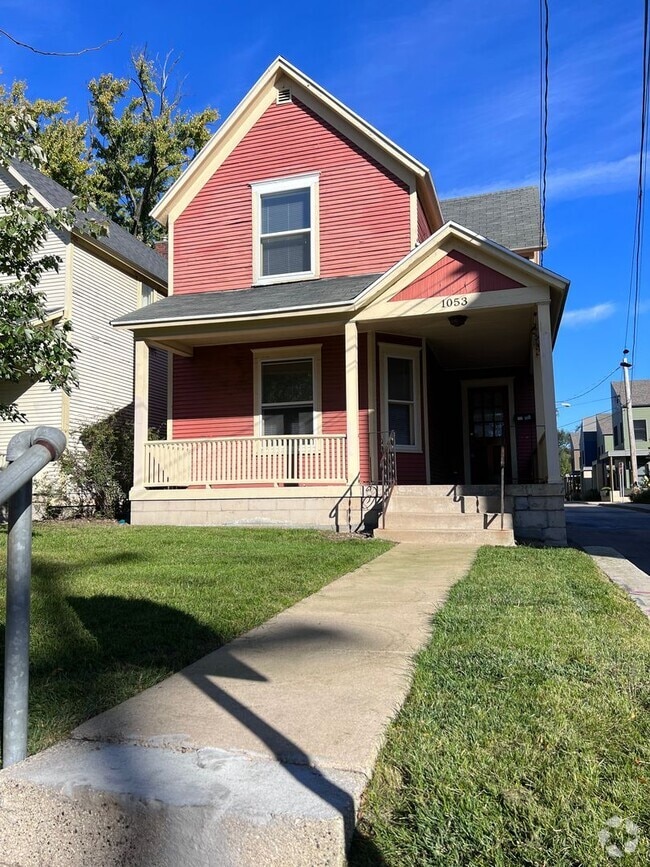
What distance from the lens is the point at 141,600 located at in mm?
→ 4777

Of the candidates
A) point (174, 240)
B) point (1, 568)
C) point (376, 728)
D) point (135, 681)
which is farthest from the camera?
point (174, 240)

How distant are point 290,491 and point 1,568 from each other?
523 centimetres

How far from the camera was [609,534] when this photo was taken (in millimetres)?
11883

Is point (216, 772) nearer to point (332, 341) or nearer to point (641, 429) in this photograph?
point (332, 341)

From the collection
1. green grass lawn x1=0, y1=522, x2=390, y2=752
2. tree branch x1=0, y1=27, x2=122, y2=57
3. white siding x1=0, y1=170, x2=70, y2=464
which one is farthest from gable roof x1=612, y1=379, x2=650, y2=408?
tree branch x1=0, y1=27, x2=122, y2=57

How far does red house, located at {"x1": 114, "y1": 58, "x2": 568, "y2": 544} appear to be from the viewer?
1015 cm

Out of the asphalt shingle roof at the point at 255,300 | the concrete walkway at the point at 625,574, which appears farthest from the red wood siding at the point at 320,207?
the concrete walkway at the point at 625,574

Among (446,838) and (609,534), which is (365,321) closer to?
(609,534)

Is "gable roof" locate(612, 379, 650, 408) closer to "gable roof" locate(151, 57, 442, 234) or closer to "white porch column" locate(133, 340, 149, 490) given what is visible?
"gable roof" locate(151, 57, 442, 234)

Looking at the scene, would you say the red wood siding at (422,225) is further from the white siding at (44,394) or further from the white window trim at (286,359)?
the white siding at (44,394)

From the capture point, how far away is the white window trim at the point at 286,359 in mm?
12227

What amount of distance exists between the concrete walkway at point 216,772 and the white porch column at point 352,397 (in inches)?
283

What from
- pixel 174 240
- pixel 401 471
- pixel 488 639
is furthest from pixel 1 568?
pixel 174 240

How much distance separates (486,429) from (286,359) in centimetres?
507
